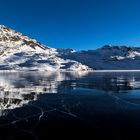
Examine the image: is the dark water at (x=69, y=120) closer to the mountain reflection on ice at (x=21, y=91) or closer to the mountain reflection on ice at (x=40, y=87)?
the mountain reflection on ice at (x=21, y=91)

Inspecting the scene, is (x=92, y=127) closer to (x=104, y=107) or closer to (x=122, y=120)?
(x=122, y=120)

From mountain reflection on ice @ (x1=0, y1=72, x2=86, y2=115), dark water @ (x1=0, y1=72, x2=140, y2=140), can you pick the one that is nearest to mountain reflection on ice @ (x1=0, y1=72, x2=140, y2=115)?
mountain reflection on ice @ (x1=0, y1=72, x2=86, y2=115)

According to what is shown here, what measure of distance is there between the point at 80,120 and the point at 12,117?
7509mm

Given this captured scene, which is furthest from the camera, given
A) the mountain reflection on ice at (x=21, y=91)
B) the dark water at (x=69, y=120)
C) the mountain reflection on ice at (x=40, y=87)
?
the mountain reflection on ice at (x=40, y=87)

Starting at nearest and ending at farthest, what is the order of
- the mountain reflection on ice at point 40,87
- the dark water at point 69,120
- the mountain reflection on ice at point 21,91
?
the dark water at point 69,120
the mountain reflection on ice at point 21,91
the mountain reflection on ice at point 40,87

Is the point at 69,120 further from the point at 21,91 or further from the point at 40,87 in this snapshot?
the point at 40,87

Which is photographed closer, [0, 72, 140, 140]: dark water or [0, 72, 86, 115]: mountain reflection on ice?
[0, 72, 140, 140]: dark water

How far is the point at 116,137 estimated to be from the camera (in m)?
23.1

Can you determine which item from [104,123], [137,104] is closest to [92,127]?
[104,123]

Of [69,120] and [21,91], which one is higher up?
[21,91]

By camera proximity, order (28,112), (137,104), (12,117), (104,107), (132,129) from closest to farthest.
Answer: (132,129) → (12,117) → (28,112) → (104,107) → (137,104)

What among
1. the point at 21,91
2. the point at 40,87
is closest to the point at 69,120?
the point at 21,91

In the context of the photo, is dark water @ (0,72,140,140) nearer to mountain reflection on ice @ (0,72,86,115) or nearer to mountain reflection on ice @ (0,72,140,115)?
mountain reflection on ice @ (0,72,86,115)

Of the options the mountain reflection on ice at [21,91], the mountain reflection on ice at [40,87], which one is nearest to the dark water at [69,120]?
the mountain reflection on ice at [21,91]
